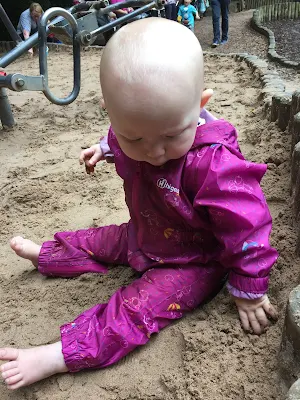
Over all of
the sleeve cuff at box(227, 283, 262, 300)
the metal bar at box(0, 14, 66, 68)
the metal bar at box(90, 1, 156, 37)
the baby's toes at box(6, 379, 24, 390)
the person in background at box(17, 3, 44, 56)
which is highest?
the metal bar at box(0, 14, 66, 68)

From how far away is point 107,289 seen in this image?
4.41ft

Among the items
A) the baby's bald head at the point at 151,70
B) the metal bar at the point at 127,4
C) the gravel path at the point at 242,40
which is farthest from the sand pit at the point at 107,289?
the gravel path at the point at 242,40

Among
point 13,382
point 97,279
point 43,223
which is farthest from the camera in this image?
point 43,223

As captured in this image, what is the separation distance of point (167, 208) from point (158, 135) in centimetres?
26

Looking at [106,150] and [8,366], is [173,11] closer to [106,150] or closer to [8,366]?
[106,150]

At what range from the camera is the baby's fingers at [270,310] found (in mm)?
1055

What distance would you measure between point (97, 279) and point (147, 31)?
783 mm

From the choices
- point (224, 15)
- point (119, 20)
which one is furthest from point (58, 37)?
point (224, 15)

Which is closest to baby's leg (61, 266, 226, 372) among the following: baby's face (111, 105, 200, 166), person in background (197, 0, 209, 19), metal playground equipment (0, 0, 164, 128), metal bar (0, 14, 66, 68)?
baby's face (111, 105, 200, 166)

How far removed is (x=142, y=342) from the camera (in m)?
1.09

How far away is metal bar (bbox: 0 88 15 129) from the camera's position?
2.76 metres

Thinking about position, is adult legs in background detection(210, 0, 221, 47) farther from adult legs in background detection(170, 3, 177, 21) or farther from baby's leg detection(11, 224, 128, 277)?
baby's leg detection(11, 224, 128, 277)

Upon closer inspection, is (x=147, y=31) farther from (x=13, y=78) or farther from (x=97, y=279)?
(x=13, y=78)

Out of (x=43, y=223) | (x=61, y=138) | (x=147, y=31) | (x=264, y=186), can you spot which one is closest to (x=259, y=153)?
(x=264, y=186)
